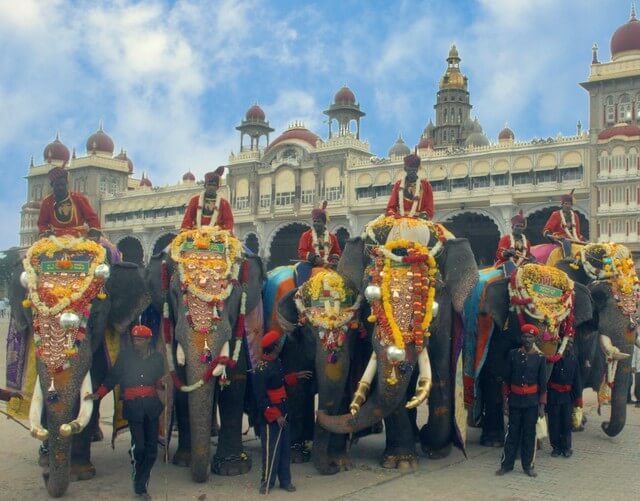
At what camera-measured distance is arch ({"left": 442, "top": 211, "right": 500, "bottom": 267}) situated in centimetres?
3703

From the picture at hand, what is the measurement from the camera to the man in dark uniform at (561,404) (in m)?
7.55

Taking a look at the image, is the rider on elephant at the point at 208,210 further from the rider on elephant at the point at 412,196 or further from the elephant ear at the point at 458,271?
the elephant ear at the point at 458,271

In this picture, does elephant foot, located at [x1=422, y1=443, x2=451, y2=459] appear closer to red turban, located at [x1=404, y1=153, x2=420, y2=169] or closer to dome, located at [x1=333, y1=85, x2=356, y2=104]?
red turban, located at [x1=404, y1=153, x2=420, y2=169]

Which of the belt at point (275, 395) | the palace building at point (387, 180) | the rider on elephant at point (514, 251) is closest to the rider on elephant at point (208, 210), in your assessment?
the belt at point (275, 395)

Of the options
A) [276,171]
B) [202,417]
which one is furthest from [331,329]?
[276,171]

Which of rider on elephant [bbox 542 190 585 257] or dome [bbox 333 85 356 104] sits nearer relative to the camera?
rider on elephant [bbox 542 190 585 257]

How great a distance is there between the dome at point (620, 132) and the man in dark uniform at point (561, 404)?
88.5ft

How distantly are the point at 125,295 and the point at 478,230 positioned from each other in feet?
106

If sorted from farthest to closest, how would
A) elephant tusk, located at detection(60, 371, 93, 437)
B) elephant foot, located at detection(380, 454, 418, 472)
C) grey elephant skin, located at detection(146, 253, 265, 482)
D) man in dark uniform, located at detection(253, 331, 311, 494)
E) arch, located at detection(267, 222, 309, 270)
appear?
→ arch, located at detection(267, 222, 309, 270)
elephant foot, located at detection(380, 454, 418, 472)
man in dark uniform, located at detection(253, 331, 311, 494)
grey elephant skin, located at detection(146, 253, 265, 482)
elephant tusk, located at detection(60, 371, 93, 437)

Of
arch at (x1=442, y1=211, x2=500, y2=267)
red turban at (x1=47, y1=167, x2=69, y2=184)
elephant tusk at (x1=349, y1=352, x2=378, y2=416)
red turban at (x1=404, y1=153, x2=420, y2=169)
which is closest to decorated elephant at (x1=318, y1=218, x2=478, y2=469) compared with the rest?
elephant tusk at (x1=349, y1=352, x2=378, y2=416)

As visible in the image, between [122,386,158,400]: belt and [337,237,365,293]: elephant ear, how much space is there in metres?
2.17

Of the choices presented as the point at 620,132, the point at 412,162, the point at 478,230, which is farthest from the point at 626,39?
the point at 412,162

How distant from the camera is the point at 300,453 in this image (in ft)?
24.1

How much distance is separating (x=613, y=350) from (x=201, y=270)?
482 cm
